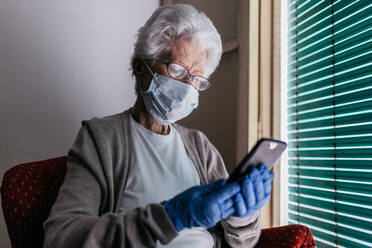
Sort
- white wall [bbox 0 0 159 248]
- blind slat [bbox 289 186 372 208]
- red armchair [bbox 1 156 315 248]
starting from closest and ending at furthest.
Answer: red armchair [bbox 1 156 315 248] → blind slat [bbox 289 186 372 208] → white wall [bbox 0 0 159 248]

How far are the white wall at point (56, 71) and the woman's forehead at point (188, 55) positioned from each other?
84 centimetres

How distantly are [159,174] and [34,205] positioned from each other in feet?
1.36

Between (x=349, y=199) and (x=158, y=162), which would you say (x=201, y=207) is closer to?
(x=158, y=162)

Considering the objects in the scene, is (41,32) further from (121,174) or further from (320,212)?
(320,212)

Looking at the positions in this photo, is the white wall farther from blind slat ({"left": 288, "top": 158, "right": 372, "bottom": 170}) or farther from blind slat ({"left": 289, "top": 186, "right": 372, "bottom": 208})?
blind slat ({"left": 289, "top": 186, "right": 372, "bottom": 208})

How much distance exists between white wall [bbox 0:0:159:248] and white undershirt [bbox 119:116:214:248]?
0.69 meters

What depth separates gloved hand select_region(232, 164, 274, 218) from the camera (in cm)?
70

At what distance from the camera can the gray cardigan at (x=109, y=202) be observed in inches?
26.9

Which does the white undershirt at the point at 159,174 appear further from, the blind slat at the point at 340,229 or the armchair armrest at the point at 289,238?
the blind slat at the point at 340,229

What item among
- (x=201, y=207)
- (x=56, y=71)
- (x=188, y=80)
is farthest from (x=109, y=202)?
(x=56, y=71)

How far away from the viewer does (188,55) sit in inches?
40.9

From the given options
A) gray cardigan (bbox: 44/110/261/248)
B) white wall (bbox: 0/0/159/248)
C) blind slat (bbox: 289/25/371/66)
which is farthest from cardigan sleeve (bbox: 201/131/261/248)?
white wall (bbox: 0/0/159/248)

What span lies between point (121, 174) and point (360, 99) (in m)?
0.89

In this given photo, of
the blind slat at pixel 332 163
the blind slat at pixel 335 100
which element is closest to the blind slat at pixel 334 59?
the blind slat at pixel 335 100
